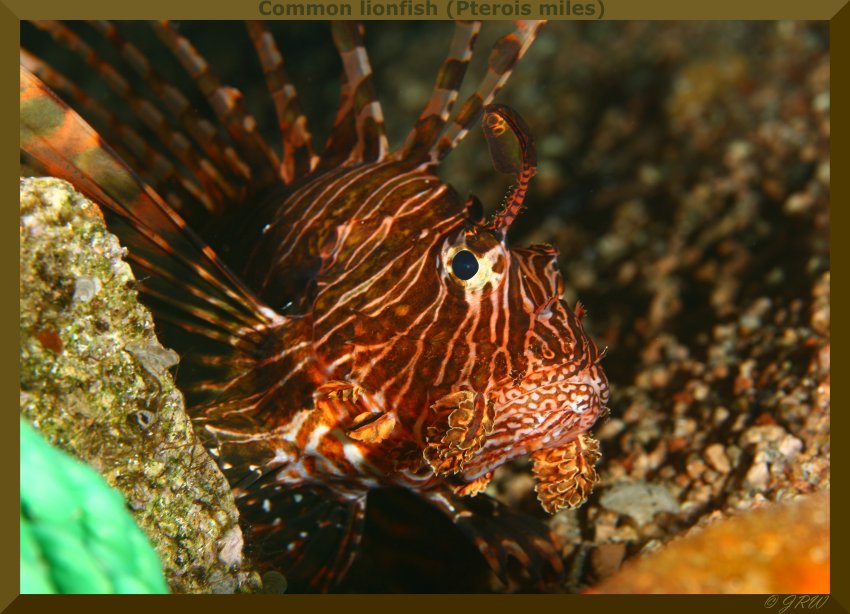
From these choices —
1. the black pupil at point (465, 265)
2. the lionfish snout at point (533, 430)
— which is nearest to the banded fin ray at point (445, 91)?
the black pupil at point (465, 265)

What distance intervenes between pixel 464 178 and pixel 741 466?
3.99 meters

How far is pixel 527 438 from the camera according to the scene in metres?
2.43

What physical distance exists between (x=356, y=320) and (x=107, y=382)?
0.97 metres

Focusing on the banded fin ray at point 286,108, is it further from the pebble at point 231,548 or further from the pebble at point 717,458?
the pebble at point 717,458

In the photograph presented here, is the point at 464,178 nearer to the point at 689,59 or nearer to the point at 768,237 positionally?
the point at 689,59

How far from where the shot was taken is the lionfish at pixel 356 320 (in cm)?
238

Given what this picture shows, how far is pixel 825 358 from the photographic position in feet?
11.5

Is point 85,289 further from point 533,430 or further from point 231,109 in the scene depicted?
point 231,109

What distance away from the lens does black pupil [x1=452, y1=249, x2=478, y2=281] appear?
2.52m

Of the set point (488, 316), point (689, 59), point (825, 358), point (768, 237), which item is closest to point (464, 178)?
point (689, 59)

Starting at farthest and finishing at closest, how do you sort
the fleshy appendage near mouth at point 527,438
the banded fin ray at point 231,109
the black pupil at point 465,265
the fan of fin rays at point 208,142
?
the banded fin ray at point 231,109 < the black pupil at point 465,265 < the fleshy appendage near mouth at point 527,438 < the fan of fin rays at point 208,142

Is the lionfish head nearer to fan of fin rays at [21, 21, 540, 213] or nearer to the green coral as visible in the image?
fan of fin rays at [21, 21, 540, 213]

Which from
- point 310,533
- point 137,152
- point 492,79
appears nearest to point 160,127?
point 137,152

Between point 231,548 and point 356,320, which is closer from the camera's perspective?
point 231,548
